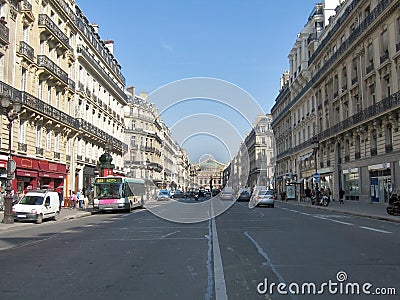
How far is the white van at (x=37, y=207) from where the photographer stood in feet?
72.3

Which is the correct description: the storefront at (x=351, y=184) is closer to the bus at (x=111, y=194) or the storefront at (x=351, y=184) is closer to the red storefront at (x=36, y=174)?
the bus at (x=111, y=194)

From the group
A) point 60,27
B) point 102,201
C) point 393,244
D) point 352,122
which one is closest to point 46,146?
point 102,201

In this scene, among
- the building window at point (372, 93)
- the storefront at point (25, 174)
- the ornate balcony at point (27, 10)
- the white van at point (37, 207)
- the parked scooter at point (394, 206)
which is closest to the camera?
the white van at point (37, 207)

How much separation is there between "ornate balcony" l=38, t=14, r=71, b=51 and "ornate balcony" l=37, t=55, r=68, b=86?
2212 mm

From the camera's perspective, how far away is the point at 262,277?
764 cm

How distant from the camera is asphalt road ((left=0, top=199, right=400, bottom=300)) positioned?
671 cm

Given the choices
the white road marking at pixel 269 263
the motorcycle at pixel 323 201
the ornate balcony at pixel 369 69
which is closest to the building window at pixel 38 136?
the motorcycle at pixel 323 201

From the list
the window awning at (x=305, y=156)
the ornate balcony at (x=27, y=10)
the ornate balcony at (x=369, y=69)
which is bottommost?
the window awning at (x=305, y=156)

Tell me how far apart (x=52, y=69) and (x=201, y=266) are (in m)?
31.6

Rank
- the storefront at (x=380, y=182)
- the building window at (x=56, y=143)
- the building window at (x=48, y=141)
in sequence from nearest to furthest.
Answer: the storefront at (x=380, y=182)
the building window at (x=48, y=141)
the building window at (x=56, y=143)

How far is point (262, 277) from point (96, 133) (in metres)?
44.3

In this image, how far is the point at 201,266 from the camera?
29.1 feet

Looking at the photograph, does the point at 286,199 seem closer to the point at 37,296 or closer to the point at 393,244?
the point at 393,244

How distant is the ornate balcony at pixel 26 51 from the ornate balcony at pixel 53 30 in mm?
2707
